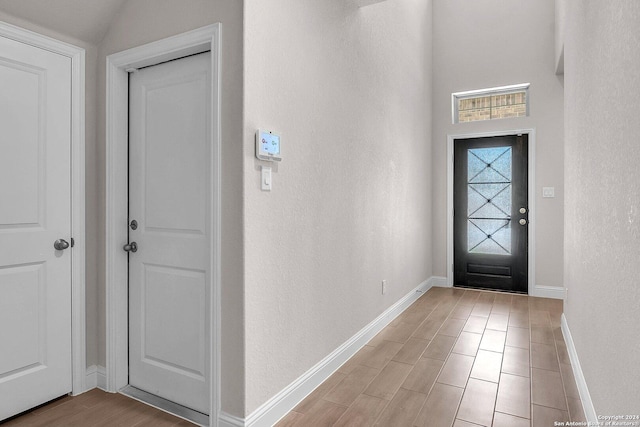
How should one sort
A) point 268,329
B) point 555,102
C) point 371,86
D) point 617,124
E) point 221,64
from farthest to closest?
point 555,102 < point 371,86 < point 268,329 < point 221,64 < point 617,124

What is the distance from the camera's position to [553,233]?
15.6 feet

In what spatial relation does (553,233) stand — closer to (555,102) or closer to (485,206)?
(485,206)

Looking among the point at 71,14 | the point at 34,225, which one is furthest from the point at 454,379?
the point at 71,14

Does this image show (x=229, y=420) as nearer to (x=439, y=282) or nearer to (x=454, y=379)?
(x=454, y=379)

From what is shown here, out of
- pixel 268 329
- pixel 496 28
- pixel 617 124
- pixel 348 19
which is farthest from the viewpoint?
pixel 496 28

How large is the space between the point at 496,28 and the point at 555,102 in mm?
1287

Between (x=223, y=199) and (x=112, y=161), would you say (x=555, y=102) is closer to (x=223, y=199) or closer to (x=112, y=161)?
(x=223, y=199)

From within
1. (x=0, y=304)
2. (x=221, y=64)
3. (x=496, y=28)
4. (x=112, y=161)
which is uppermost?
(x=496, y=28)

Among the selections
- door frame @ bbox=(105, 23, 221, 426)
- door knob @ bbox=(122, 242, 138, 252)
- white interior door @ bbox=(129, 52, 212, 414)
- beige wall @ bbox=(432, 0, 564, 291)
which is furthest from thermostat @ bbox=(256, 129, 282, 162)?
beige wall @ bbox=(432, 0, 564, 291)

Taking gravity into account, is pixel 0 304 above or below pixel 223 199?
below

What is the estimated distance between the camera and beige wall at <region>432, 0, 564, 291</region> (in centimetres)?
475

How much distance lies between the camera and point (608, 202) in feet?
5.35

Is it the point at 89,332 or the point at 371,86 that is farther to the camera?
the point at 371,86

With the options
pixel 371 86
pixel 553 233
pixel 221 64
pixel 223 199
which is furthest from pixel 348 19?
pixel 553 233
